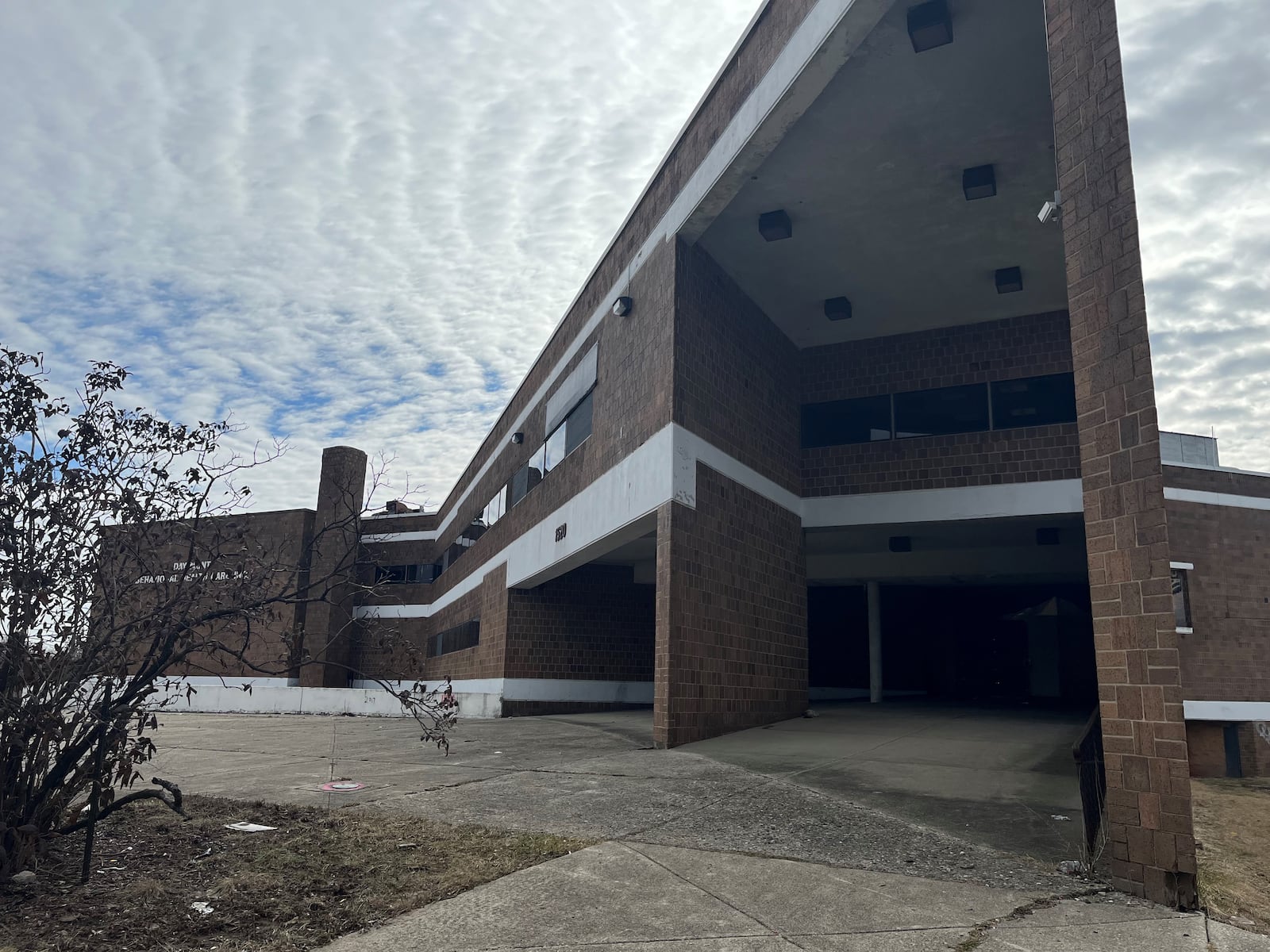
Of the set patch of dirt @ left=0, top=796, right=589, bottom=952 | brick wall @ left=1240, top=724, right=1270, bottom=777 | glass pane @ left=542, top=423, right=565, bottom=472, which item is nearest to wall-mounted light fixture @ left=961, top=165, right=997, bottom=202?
glass pane @ left=542, top=423, right=565, bottom=472

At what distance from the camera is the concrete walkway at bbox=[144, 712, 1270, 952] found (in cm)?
412

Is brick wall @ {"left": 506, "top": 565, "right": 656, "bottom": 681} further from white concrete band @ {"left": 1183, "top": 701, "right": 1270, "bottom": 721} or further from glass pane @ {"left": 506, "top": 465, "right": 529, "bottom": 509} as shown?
white concrete band @ {"left": 1183, "top": 701, "right": 1270, "bottom": 721}

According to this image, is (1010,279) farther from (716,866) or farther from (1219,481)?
(716,866)

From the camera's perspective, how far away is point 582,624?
809 inches

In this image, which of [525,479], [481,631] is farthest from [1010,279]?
[481,631]

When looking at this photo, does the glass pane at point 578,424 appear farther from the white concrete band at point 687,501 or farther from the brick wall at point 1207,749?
the brick wall at point 1207,749

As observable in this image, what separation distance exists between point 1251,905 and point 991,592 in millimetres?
21631

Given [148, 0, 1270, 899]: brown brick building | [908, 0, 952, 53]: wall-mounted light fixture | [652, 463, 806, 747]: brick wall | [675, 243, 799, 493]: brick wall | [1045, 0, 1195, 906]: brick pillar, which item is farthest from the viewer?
[675, 243, 799, 493]: brick wall

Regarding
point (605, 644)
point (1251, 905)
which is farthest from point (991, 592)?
point (1251, 905)

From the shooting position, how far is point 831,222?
1287 centimetres

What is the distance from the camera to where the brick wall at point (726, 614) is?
11477mm

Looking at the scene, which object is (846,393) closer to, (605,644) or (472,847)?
(605,644)

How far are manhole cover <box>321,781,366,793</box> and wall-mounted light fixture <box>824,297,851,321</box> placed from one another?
424 inches

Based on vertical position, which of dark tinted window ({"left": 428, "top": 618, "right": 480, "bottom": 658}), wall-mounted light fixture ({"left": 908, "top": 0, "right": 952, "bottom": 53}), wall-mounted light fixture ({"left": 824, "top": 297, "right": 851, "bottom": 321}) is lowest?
dark tinted window ({"left": 428, "top": 618, "right": 480, "bottom": 658})
